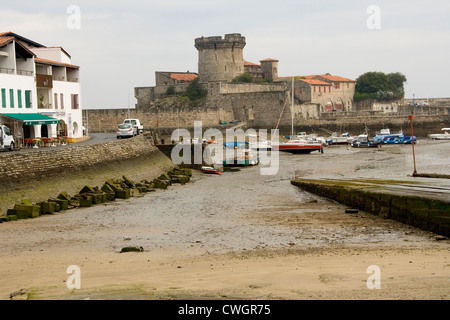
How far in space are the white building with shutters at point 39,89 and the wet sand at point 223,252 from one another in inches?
415

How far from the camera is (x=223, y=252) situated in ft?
42.4

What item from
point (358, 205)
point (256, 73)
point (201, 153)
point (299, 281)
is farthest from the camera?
point (256, 73)

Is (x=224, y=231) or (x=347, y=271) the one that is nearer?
(x=347, y=271)

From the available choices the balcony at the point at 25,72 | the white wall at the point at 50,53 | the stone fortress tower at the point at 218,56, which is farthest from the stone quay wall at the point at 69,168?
the stone fortress tower at the point at 218,56

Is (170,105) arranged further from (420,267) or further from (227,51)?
(420,267)

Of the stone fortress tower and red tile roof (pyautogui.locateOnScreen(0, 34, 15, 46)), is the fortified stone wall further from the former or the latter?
red tile roof (pyautogui.locateOnScreen(0, 34, 15, 46))

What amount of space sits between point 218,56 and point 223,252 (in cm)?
6434

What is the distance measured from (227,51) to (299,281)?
67699mm

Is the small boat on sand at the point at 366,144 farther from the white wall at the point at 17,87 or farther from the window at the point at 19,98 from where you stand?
the window at the point at 19,98

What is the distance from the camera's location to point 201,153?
3912 centimetres

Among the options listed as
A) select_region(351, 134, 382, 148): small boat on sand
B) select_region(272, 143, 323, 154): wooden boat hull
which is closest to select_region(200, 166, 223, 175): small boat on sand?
select_region(272, 143, 323, 154): wooden boat hull

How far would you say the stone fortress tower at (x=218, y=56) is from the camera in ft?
247

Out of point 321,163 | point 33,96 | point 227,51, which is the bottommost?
point 321,163

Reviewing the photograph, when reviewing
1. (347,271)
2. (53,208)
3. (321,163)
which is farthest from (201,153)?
(347,271)
